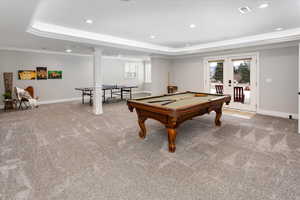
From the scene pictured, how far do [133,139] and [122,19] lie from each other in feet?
9.05

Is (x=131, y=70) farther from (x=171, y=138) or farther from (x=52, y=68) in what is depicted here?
(x=171, y=138)

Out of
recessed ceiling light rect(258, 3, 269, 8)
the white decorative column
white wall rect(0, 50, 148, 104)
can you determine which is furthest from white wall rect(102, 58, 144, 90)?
recessed ceiling light rect(258, 3, 269, 8)

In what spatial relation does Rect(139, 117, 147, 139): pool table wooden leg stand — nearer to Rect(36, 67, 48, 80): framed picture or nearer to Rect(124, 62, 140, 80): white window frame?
Rect(36, 67, 48, 80): framed picture

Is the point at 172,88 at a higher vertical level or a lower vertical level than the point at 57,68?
lower

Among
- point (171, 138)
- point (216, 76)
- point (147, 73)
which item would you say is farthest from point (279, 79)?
point (147, 73)

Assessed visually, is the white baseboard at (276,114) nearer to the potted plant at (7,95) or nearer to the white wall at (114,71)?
the white wall at (114,71)

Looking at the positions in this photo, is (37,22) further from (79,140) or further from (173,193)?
(173,193)

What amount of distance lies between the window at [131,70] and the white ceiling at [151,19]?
214 inches

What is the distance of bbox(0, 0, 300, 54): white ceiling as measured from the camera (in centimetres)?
302

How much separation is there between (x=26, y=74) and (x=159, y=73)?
6103 mm

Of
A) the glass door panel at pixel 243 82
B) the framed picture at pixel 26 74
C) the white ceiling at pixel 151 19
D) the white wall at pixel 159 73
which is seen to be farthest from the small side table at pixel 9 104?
the glass door panel at pixel 243 82

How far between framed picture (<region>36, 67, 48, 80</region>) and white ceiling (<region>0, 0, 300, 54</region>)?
3571 mm

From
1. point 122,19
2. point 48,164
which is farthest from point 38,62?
point 48,164

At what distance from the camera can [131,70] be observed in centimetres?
1152
